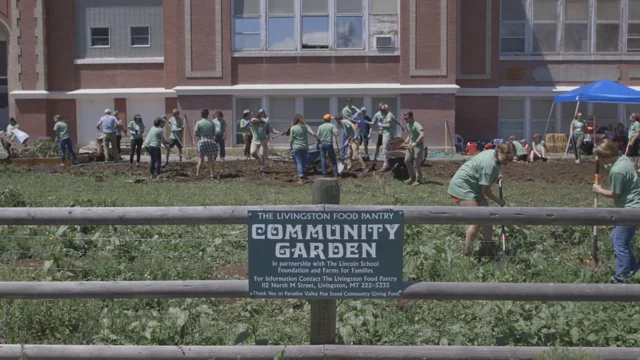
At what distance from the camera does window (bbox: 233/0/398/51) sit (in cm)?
3234

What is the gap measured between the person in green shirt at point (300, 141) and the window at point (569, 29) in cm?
1748

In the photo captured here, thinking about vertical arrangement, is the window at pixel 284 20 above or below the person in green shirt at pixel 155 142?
above

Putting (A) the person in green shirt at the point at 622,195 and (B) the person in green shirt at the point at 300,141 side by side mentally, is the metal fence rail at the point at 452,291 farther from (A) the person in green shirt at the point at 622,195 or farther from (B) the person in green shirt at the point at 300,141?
(B) the person in green shirt at the point at 300,141

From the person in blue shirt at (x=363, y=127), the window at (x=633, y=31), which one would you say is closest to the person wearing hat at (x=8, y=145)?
the person in blue shirt at (x=363, y=127)

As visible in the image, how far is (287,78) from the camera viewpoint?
32.6 metres

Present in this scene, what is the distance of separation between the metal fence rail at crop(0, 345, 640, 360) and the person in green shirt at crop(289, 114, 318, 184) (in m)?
14.9

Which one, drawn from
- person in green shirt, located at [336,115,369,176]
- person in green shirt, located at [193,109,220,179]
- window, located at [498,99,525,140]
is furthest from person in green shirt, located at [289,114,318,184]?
window, located at [498,99,525,140]

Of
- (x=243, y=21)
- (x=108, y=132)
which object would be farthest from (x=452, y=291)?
(x=243, y=21)

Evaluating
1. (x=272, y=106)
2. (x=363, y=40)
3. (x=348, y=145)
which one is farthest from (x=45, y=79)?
(x=348, y=145)

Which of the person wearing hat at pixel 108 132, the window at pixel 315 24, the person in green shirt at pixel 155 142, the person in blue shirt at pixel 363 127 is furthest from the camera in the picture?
the window at pixel 315 24

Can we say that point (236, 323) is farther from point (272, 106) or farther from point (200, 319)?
point (272, 106)

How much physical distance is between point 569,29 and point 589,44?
43.9 inches

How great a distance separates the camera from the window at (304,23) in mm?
32344

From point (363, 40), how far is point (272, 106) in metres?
4.70
